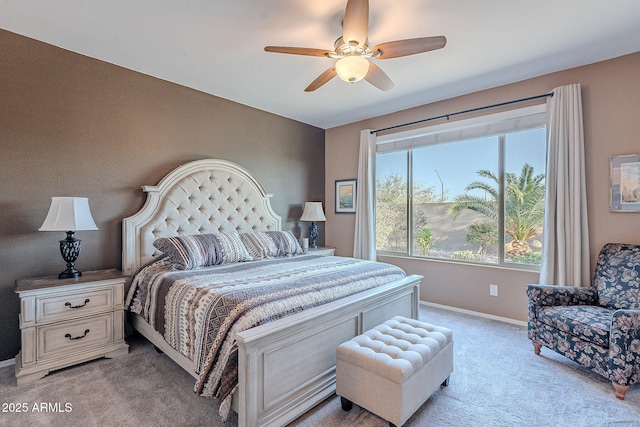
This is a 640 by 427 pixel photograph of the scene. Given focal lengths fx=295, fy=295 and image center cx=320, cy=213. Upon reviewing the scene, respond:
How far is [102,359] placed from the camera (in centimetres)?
253

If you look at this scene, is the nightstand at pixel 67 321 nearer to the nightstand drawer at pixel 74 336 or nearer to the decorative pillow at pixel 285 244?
the nightstand drawer at pixel 74 336

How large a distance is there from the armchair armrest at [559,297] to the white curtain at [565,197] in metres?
0.27

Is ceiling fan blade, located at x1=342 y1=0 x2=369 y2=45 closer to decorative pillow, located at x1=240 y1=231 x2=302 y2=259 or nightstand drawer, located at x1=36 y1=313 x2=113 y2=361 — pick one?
decorative pillow, located at x1=240 y1=231 x2=302 y2=259

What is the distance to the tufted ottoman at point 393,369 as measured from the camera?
1.63 metres

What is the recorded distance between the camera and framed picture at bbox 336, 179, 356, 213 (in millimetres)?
4816

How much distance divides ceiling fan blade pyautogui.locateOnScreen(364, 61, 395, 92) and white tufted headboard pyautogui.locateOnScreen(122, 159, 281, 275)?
2.10m

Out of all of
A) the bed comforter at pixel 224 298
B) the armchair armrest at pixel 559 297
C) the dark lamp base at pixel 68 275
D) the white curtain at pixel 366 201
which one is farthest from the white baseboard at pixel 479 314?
the dark lamp base at pixel 68 275

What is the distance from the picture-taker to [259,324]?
1659 mm

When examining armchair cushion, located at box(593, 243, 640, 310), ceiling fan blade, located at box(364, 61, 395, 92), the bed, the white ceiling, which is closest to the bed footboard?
the bed

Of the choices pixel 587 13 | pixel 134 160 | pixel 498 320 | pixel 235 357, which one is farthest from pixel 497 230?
pixel 134 160

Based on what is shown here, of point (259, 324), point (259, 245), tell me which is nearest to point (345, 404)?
point (259, 324)

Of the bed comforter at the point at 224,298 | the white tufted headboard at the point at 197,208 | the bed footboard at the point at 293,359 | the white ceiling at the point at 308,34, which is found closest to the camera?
the bed footboard at the point at 293,359

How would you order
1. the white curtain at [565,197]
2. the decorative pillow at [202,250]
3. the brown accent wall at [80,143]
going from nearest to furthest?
the brown accent wall at [80,143]
the decorative pillow at [202,250]
the white curtain at [565,197]

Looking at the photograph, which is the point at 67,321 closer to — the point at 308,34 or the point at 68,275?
the point at 68,275
